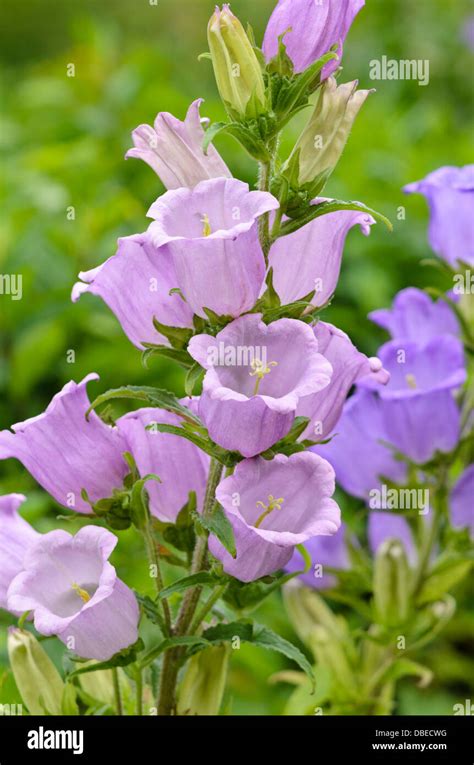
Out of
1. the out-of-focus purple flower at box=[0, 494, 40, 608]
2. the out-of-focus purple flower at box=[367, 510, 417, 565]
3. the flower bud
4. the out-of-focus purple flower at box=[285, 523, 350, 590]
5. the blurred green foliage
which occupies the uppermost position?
the blurred green foliage

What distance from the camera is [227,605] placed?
801 mm

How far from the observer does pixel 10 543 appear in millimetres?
734

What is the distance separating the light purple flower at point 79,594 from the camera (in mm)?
656

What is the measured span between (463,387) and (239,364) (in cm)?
42

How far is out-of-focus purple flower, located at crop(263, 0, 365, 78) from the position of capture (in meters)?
0.66

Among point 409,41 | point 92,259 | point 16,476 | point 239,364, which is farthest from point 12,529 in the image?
point 409,41

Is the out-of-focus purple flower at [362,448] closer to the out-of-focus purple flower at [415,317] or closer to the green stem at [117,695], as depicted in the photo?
the out-of-focus purple flower at [415,317]

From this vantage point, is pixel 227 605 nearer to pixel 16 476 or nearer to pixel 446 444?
pixel 446 444

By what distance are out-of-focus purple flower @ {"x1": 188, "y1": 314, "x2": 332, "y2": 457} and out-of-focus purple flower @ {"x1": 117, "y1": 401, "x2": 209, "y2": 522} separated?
74mm

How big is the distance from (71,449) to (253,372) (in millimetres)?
143

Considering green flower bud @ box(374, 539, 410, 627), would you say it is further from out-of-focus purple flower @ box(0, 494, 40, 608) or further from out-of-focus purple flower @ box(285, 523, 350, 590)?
out-of-focus purple flower @ box(0, 494, 40, 608)

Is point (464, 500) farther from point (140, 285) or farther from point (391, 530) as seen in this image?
point (140, 285)

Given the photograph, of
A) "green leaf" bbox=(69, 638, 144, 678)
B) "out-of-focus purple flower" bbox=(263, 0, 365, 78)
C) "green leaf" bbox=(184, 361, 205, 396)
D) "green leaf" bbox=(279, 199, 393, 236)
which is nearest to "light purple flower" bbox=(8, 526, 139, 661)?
"green leaf" bbox=(69, 638, 144, 678)

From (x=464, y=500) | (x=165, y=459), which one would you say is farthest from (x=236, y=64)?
(x=464, y=500)
